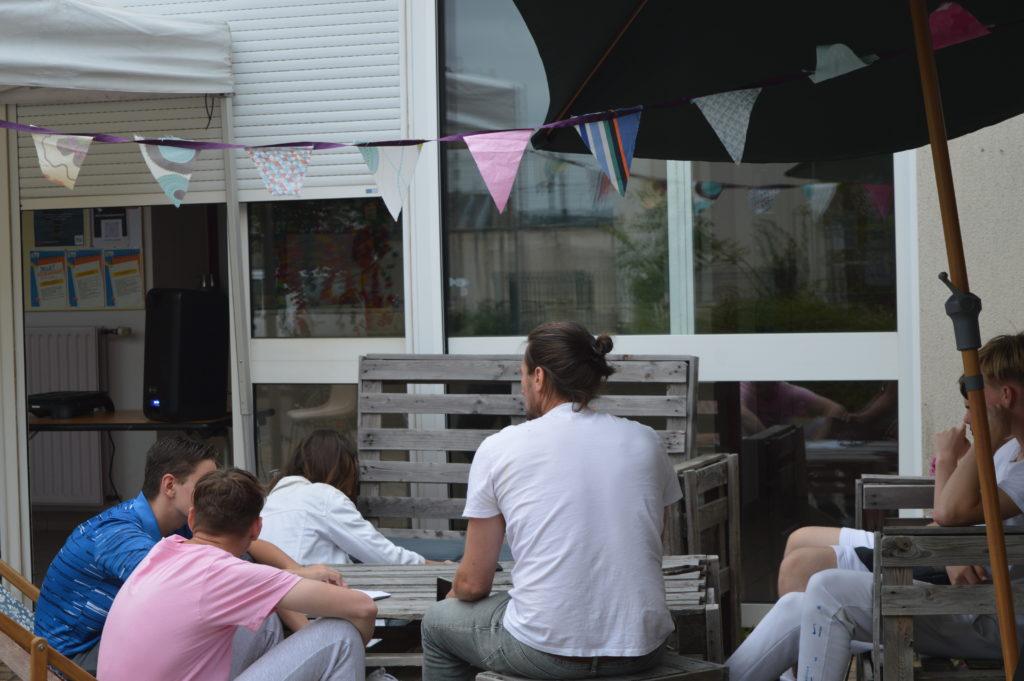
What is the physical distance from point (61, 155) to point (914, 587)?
3.30 metres

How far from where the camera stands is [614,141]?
3416 mm

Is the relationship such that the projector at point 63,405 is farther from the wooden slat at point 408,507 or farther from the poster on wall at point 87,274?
the wooden slat at point 408,507

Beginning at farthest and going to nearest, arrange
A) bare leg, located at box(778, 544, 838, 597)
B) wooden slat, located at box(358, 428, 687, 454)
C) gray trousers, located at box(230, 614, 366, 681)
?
wooden slat, located at box(358, 428, 687, 454)
bare leg, located at box(778, 544, 838, 597)
gray trousers, located at box(230, 614, 366, 681)

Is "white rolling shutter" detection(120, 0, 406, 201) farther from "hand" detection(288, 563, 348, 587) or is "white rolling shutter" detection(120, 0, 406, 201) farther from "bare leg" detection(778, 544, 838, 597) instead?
"bare leg" detection(778, 544, 838, 597)

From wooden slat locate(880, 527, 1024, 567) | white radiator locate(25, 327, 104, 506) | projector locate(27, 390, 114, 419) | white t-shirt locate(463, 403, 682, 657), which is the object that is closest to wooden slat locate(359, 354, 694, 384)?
white t-shirt locate(463, 403, 682, 657)

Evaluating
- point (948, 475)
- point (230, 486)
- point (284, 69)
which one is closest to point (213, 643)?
point (230, 486)

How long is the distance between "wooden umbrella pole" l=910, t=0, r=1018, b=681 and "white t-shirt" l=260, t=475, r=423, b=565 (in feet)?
8.19

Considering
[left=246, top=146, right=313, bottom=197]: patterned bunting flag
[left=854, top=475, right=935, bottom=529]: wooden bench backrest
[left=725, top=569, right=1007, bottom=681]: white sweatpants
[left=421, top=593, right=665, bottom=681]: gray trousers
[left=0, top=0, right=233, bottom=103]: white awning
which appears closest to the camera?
[left=421, top=593, right=665, bottom=681]: gray trousers

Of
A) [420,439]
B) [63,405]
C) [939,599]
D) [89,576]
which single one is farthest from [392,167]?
[63,405]

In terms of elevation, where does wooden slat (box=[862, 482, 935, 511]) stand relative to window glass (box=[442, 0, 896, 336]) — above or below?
below

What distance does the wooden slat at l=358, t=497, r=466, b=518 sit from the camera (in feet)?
17.1

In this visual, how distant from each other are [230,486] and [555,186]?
2811 mm

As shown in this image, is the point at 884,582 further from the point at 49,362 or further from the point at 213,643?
the point at 49,362

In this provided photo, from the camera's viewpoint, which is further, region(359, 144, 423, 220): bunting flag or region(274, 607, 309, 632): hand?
region(359, 144, 423, 220): bunting flag
